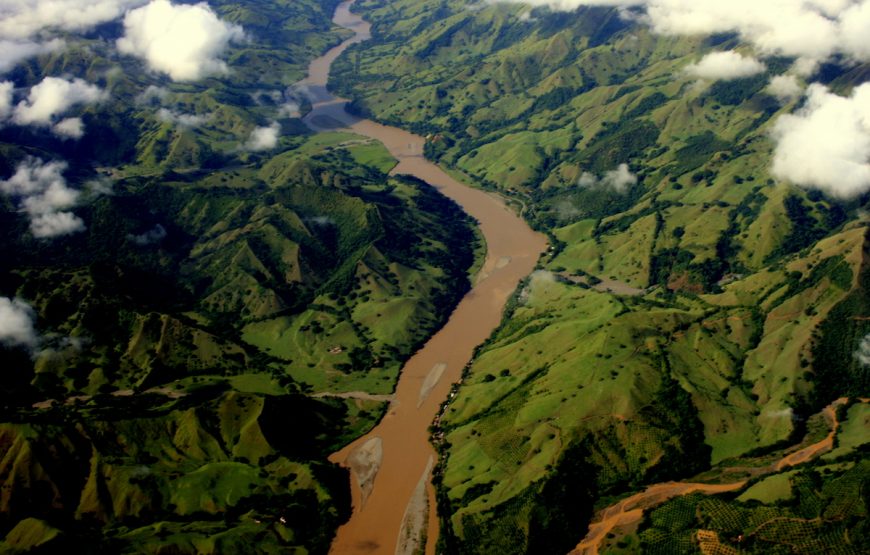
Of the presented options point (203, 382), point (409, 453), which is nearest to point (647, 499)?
point (409, 453)

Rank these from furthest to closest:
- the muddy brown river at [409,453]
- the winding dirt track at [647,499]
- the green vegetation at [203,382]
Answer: the green vegetation at [203,382], the muddy brown river at [409,453], the winding dirt track at [647,499]

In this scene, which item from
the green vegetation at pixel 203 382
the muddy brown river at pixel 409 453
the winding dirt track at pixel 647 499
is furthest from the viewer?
the green vegetation at pixel 203 382

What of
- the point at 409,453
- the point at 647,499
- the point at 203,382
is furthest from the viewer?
the point at 203,382

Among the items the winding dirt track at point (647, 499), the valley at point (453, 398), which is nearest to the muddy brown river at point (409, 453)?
the valley at point (453, 398)

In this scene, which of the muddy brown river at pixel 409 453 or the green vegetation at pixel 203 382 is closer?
the muddy brown river at pixel 409 453

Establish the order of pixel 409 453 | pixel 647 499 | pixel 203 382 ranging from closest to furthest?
pixel 647 499 → pixel 409 453 → pixel 203 382

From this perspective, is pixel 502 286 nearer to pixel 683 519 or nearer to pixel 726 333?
pixel 726 333

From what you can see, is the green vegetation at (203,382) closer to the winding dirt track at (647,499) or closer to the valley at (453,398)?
the valley at (453,398)

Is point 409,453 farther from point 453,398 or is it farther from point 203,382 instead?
point 203,382
